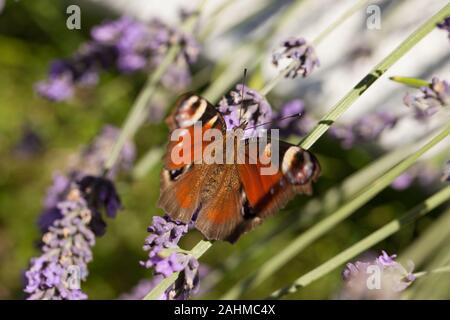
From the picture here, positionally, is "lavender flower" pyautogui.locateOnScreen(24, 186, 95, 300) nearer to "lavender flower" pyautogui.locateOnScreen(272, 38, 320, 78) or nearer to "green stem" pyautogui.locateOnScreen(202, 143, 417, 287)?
"green stem" pyautogui.locateOnScreen(202, 143, 417, 287)

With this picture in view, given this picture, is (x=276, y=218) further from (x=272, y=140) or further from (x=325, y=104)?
(x=272, y=140)

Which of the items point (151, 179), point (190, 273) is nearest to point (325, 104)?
point (151, 179)

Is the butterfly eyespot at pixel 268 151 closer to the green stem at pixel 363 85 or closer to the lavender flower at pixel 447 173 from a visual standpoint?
the green stem at pixel 363 85

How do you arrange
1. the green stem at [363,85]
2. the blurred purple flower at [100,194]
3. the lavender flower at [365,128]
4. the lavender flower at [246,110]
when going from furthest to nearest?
the lavender flower at [365,128]
the blurred purple flower at [100,194]
the lavender flower at [246,110]
the green stem at [363,85]

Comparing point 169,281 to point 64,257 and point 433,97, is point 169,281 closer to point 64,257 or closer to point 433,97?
point 64,257

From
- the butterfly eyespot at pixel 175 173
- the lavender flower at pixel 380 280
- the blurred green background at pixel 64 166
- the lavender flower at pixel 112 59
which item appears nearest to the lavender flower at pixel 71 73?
the lavender flower at pixel 112 59

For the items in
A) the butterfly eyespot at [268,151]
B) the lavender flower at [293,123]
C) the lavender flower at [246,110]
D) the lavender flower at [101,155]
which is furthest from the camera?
the lavender flower at [101,155]
